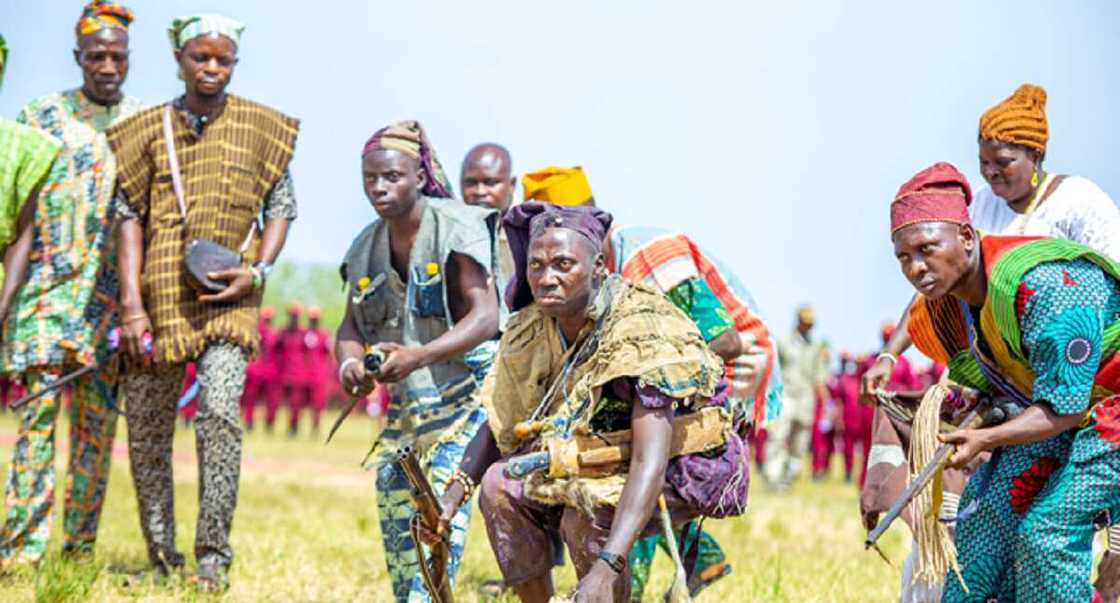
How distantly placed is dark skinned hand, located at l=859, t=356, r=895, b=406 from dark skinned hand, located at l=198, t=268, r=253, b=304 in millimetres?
2867

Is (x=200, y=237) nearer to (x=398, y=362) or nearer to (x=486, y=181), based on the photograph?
(x=486, y=181)

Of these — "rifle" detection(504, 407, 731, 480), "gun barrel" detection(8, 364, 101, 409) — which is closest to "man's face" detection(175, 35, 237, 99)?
"gun barrel" detection(8, 364, 101, 409)

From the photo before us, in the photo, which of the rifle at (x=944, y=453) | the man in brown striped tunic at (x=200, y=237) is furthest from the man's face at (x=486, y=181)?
the rifle at (x=944, y=453)

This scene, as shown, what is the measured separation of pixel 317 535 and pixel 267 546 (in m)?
0.96

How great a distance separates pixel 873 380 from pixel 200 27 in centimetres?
340

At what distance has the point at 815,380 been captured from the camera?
68.8 feet

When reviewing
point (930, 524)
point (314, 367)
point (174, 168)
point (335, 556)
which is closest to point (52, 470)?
point (174, 168)

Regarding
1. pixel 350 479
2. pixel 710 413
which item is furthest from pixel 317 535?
pixel 350 479

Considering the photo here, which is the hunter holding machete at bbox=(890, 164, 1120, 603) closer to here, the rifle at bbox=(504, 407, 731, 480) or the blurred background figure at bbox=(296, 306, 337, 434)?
the rifle at bbox=(504, 407, 731, 480)

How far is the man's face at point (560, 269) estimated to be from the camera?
481 centimetres

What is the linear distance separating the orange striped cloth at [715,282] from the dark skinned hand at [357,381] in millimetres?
1125

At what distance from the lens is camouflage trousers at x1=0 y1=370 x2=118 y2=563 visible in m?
7.22

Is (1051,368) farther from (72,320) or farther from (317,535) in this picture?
(317,535)

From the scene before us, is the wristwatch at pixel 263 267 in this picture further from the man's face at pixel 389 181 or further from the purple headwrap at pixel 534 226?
the purple headwrap at pixel 534 226
